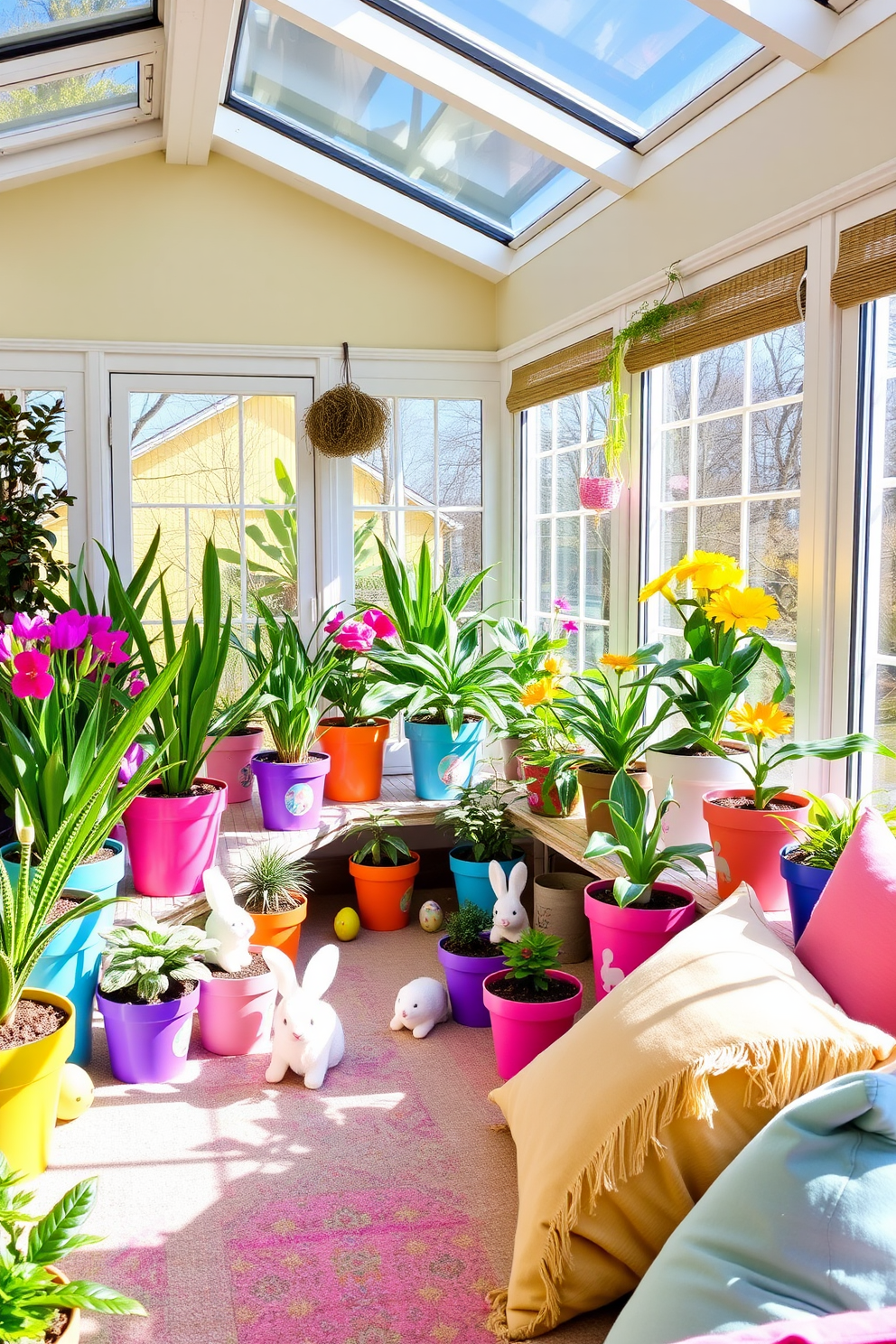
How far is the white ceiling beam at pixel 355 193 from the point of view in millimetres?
3984

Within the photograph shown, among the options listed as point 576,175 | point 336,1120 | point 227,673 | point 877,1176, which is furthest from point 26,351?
point 877,1176

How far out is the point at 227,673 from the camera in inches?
168

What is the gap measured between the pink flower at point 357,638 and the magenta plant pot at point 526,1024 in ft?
4.14

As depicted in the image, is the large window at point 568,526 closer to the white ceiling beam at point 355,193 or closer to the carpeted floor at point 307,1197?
the white ceiling beam at point 355,193

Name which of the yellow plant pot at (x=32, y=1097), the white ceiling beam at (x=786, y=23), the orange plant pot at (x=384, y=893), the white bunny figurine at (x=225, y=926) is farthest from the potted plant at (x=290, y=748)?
the white ceiling beam at (x=786, y=23)

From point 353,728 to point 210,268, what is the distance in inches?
77.5

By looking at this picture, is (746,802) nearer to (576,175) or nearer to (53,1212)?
(53,1212)

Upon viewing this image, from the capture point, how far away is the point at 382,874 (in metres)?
3.47

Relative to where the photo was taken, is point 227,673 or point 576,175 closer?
point 576,175

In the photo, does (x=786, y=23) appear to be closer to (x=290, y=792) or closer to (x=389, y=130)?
(x=389, y=130)

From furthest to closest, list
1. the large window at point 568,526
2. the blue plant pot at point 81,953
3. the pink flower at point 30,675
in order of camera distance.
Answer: the large window at point 568,526 → the blue plant pot at point 81,953 → the pink flower at point 30,675

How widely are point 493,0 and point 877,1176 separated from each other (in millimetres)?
2892

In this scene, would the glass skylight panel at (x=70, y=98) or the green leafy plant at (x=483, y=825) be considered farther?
the glass skylight panel at (x=70, y=98)

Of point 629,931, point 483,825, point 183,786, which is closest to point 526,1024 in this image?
point 629,931
